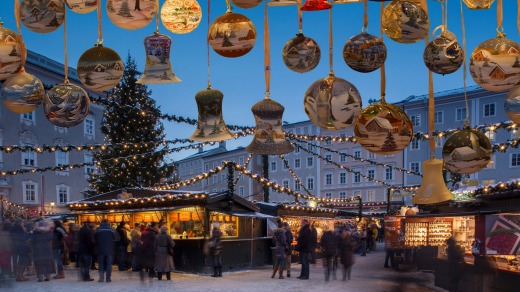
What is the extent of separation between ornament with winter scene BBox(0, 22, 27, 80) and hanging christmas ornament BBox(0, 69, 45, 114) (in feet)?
0.28

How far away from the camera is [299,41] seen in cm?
336

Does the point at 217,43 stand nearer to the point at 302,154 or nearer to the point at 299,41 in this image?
the point at 299,41

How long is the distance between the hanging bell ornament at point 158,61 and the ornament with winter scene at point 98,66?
0.90 ft

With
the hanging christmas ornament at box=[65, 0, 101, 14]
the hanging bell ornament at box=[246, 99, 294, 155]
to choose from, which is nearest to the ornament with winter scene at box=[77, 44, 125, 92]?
the hanging christmas ornament at box=[65, 0, 101, 14]

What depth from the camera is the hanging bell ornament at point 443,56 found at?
3.24 metres

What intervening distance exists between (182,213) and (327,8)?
617 inches

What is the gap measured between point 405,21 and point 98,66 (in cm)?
181

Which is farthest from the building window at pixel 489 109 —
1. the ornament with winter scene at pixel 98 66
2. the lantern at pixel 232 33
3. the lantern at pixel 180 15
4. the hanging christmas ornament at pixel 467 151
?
the ornament with winter scene at pixel 98 66

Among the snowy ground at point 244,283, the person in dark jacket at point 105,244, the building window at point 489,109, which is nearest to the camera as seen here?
the snowy ground at point 244,283

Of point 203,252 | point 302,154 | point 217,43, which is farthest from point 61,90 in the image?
point 302,154

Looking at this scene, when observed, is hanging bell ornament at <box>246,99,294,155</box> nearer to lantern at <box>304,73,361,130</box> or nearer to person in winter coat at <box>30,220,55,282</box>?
lantern at <box>304,73,361,130</box>

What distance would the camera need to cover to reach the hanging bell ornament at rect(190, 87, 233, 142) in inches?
145

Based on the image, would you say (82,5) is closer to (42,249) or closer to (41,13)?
(41,13)

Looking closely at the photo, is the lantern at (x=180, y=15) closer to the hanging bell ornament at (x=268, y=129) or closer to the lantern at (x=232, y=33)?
the lantern at (x=232, y=33)
